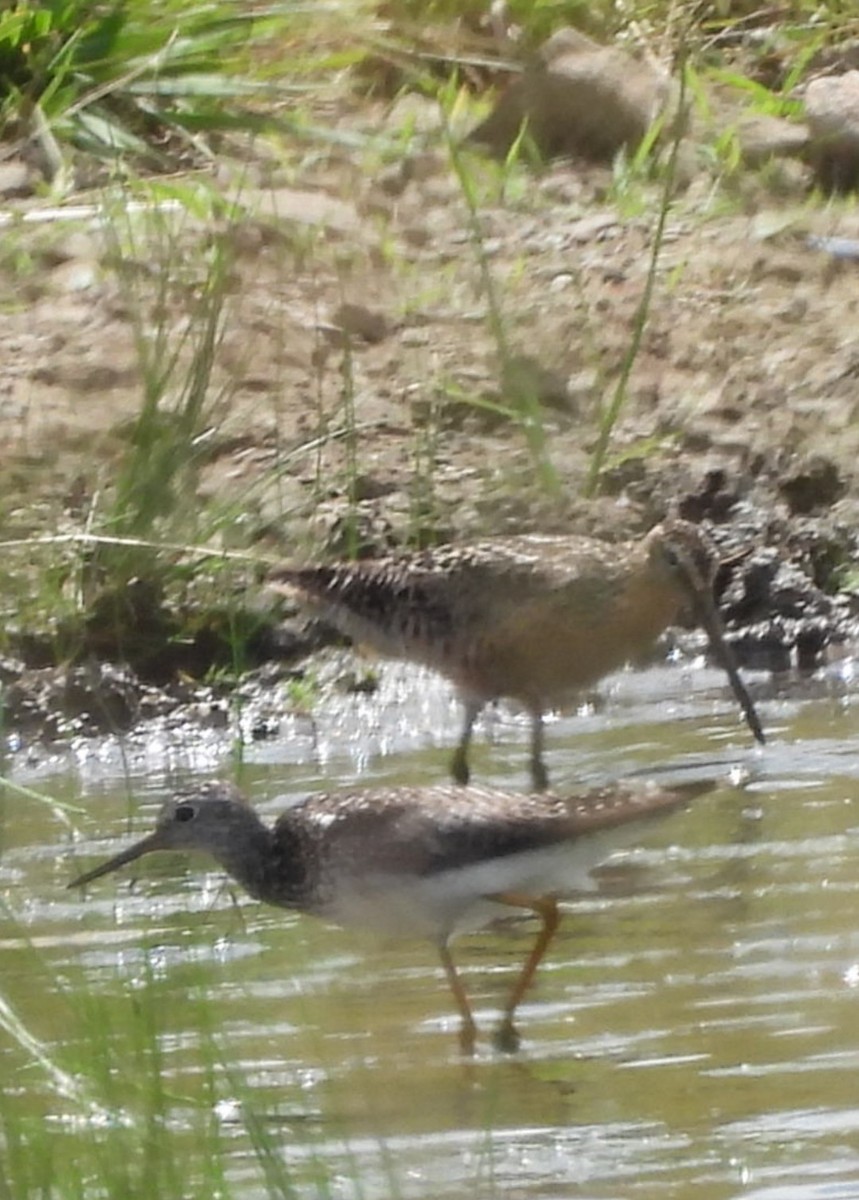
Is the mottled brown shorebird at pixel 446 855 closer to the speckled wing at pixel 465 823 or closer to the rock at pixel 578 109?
the speckled wing at pixel 465 823

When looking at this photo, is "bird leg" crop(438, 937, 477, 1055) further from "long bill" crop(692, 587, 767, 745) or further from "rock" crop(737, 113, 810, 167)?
"rock" crop(737, 113, 810, 167)

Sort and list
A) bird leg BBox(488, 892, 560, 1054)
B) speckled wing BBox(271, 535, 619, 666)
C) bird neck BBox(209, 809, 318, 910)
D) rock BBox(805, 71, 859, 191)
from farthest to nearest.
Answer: rock BBox(805, 71, 859, 191) < speckled wing BBox(271, 535, 619, 666) < bird neck BBox(209, 809, 318, 910) < bird leg BBox(488, 892, 560, 1054)

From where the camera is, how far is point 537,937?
21.2 ft

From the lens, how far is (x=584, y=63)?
1175cm

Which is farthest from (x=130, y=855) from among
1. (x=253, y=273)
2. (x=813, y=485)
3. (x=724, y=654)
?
(x=253, y=273)

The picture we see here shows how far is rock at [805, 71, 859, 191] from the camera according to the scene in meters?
11.6

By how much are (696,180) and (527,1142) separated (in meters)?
6.71

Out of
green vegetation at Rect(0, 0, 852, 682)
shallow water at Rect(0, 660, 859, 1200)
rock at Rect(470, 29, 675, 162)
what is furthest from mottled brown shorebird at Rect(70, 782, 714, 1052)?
rock at Rect(470, 29, 675, 162)

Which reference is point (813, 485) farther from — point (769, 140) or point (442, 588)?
point (769, 140)

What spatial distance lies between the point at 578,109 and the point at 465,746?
395 centimetres

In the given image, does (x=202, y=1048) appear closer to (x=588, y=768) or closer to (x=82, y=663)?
(x=588, y=768)

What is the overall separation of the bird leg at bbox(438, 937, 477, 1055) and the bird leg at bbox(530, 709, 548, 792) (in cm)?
125

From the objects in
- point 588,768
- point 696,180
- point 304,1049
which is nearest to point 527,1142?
point 304,1049

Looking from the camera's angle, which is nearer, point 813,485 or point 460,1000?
point 460,1000
